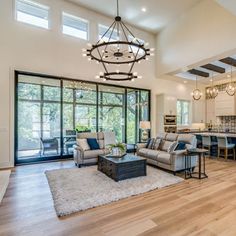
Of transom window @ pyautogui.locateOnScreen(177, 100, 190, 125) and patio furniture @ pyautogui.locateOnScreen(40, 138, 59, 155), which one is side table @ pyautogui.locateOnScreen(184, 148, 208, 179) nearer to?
patio furniture @ pyautogui.locateOnScreen(40, 138, 59, 155)

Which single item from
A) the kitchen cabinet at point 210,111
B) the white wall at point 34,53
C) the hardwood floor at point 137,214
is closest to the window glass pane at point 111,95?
the white wall at point 34,53

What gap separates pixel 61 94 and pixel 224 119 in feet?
28.0

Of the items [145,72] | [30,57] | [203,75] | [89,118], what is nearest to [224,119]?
[203,75]

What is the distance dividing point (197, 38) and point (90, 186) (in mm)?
6204

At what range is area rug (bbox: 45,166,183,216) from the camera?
3073 mm

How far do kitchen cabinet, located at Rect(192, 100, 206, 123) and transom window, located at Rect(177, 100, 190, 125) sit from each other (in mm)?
374

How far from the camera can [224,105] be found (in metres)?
9.26

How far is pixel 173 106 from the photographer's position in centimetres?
895

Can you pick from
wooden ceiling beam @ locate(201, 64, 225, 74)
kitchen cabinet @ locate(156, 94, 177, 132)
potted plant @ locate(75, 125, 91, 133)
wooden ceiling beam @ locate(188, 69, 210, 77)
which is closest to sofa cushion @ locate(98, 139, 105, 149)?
potted plant @ locate(75, 125, 91, 133)

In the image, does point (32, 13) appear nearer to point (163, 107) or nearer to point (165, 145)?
point (165, 145)

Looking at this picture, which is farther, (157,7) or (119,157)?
(157,7)

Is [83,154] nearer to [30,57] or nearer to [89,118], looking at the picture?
[89,118]

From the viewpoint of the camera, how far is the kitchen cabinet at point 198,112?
10.3 m

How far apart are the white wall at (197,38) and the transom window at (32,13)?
492cm
